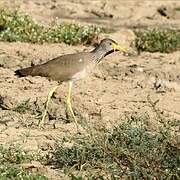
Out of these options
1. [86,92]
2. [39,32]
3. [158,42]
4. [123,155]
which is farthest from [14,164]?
[158,42]

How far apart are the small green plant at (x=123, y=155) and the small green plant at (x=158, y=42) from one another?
196 inches

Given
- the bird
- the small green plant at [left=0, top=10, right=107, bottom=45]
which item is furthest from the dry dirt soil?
the bird

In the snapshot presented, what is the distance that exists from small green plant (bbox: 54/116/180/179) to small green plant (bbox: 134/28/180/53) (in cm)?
497

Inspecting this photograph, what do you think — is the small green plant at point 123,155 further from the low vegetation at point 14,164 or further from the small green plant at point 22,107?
the small green plant at point 22,107

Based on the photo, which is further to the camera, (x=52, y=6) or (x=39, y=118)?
(x=52, y=6)

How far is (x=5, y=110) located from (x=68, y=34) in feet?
11.3

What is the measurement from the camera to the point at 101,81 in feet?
33.0

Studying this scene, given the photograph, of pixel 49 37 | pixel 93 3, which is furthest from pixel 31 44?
pixel 93 3

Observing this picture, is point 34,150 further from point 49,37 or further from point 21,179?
point 49,37

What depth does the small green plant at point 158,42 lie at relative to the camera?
38.9ft

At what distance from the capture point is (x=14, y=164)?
668cm

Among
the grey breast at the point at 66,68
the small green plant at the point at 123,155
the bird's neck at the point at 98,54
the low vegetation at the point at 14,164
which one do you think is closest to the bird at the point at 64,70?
the grey breast at the point at 66,68

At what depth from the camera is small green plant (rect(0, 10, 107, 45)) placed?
456 inches

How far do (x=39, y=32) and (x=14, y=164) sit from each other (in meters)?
5.33
